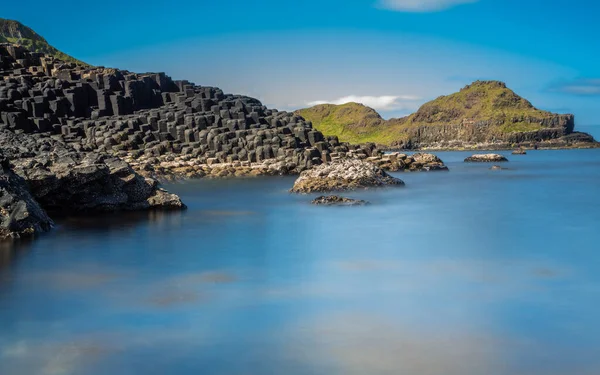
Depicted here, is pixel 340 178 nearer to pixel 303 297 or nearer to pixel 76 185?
pixel 76 185

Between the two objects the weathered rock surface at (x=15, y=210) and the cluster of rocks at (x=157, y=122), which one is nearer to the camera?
the weathered rock surface at (x=15, y=210)

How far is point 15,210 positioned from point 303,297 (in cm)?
739

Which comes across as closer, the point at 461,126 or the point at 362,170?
the point at 362,170

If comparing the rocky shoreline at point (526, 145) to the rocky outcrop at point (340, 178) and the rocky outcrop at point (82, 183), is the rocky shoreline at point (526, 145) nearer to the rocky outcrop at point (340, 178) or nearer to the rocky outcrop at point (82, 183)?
the rocky outcrop at point (340, 178)

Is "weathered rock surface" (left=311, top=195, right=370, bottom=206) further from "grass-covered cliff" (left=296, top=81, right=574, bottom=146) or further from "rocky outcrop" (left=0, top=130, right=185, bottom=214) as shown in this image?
"grass-covered cliff" (left=296, top=81, right=574, bottom=146)

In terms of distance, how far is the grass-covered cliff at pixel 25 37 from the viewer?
106569 mm

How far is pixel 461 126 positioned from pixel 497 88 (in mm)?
27044

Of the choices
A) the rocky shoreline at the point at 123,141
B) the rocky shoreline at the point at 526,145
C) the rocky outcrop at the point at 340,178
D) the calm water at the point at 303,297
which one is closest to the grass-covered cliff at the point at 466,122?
the rocky shoreline at the point at 526,145

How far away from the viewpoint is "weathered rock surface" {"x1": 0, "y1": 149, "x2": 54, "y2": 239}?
12.7m

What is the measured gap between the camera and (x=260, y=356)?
250 inches

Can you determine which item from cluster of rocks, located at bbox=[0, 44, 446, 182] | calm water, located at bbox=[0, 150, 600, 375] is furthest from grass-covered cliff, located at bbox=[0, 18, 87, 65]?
calm water, located at bbox=[0, 150, 600, 375]

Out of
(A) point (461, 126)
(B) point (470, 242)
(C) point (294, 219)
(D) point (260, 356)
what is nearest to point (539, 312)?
(D) point (260, 356)

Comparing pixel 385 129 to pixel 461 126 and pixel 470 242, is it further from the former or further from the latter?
pixel 470 242

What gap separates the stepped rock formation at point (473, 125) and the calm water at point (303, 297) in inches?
5353
